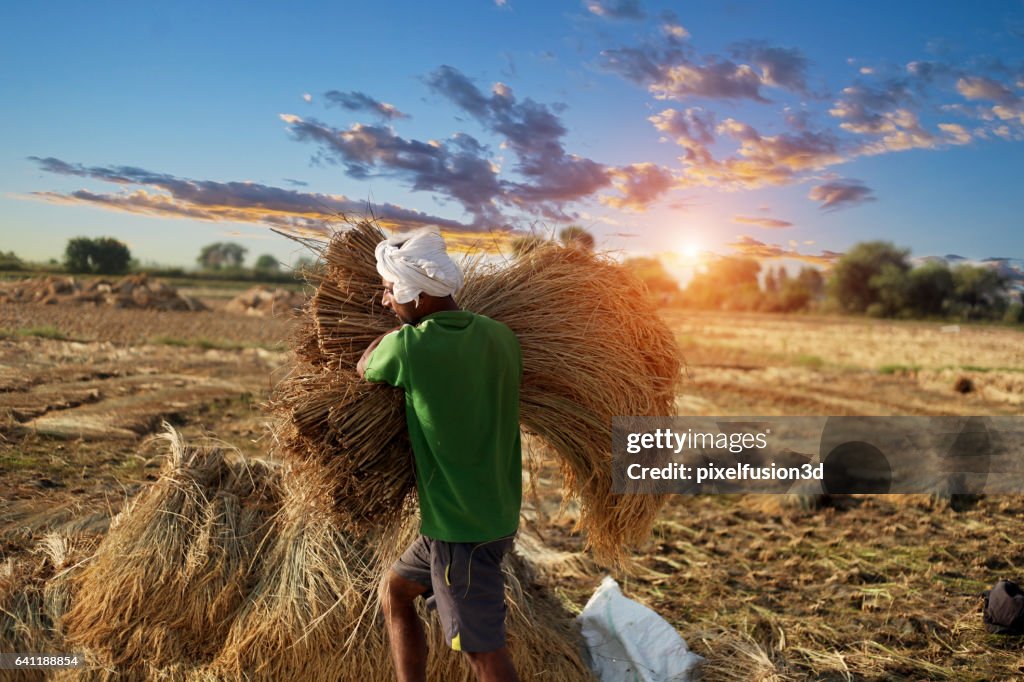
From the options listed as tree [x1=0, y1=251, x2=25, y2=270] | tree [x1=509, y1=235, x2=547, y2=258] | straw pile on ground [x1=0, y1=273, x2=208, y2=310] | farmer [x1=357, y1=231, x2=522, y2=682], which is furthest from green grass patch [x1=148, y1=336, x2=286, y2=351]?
farmer [x1=357, y1=231, x2=522, y2=682]

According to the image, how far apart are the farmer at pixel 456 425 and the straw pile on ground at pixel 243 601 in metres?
0.78

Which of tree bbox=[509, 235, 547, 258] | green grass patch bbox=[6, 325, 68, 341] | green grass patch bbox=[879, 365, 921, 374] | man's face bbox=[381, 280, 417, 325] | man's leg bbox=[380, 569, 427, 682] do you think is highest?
tree bbox=[509, 235, 547, 258]

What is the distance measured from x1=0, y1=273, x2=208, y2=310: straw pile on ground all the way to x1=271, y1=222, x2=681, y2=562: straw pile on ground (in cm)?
396

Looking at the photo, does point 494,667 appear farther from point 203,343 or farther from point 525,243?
point 203,343

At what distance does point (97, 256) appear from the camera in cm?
765

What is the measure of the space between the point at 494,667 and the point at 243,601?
4.62 ft

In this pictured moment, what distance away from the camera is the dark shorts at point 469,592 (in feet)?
8.15

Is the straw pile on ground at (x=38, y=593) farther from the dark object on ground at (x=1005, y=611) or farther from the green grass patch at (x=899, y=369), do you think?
the green grass patch at (x=899, y=369)

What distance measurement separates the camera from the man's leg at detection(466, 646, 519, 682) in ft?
8.20

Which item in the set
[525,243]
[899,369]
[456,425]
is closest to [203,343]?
[525,243]

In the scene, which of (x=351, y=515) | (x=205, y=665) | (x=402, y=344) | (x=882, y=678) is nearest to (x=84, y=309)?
(x=205, y=665)

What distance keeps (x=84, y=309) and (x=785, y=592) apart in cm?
735

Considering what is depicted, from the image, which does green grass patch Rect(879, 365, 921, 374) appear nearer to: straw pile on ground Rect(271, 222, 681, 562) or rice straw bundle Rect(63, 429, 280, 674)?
straw pile on ground Rect(271, 222, 681, 562)

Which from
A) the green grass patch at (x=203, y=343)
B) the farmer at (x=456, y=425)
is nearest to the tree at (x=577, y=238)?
the farmer at (x=456, y=425)
